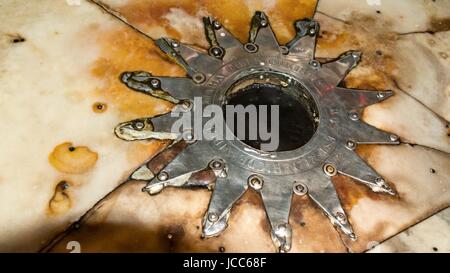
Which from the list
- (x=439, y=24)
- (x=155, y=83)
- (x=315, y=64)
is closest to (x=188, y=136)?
(x=155, y=83)

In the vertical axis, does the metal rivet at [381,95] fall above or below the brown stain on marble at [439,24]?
below

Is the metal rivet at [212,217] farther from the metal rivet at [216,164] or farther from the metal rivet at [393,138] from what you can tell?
the metal rivet at [393,138]

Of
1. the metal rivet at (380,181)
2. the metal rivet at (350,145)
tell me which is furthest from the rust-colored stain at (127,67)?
the metal rivet at (380,181)

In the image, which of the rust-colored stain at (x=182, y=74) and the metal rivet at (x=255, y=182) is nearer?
the rust-colored stain at (x=182, y=74)

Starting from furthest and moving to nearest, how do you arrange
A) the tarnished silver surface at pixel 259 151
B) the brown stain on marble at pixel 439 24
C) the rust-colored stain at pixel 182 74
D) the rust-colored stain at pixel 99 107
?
1. the brown stain on marble at pixel 439 24
2. the rust-colored stain at pixel 99 107
3. the tarnished silver surface at pixel 259 151
4. the rust-colored stain at pixel 182 74

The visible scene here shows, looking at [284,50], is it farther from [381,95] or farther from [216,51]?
[381,95]

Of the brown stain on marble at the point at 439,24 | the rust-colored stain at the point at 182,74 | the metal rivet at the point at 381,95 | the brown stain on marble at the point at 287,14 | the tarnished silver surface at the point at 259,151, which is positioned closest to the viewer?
the rust-colored stain at the point at 182,74
